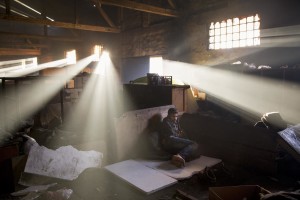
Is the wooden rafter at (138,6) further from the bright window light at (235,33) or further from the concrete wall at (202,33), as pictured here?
the bright window light at (235,33)

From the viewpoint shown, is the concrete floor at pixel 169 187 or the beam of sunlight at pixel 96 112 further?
the beam of sunlight at pixel 96 112

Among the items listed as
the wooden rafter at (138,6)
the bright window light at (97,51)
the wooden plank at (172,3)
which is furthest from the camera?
the bright window light at (97,51)

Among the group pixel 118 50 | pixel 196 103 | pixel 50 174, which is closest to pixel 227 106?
pixel 196 103

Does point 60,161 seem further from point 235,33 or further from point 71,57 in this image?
point 71,57

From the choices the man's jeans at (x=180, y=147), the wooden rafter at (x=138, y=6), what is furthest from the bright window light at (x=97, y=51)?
the man's jeans at (x=180, y=147)

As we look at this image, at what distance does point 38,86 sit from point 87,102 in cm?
177

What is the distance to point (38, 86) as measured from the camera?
23.0 feet

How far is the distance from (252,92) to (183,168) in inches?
134

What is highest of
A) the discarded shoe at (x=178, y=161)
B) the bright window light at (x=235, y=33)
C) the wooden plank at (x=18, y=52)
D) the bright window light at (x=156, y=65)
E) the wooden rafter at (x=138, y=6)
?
the wooden rafter at (x=138, y=6)

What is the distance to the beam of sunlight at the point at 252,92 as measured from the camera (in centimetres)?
655

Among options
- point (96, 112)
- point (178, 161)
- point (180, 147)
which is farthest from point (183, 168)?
point (96, 112)

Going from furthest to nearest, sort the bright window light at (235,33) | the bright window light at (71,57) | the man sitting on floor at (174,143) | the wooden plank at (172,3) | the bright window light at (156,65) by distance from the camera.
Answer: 1. the bright window light at (71,57)
2. the bright window light at (156,65)
3. the wooden plank at (172,3)
4. the bright window light at (235,33)
5. the man sitting on floor at (174,143)

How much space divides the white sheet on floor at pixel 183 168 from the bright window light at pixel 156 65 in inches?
257

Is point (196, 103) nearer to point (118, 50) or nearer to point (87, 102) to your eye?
point (87, 102)
